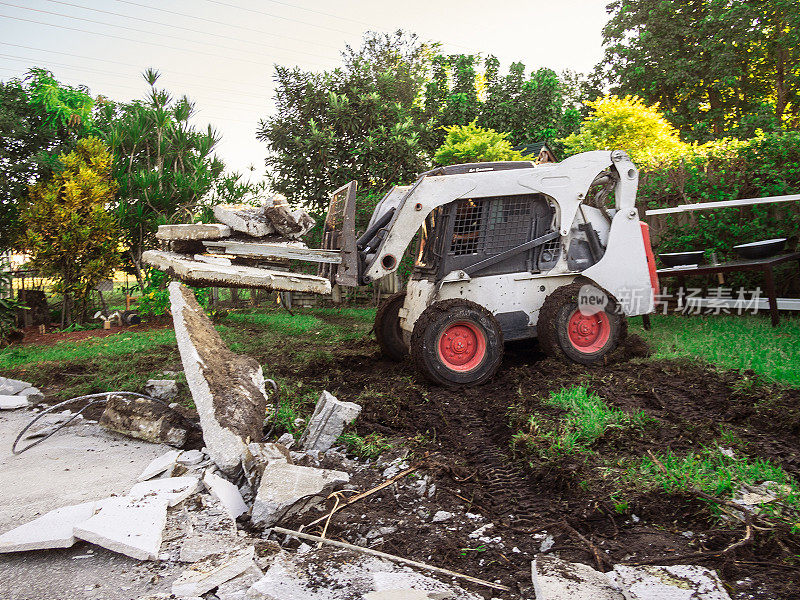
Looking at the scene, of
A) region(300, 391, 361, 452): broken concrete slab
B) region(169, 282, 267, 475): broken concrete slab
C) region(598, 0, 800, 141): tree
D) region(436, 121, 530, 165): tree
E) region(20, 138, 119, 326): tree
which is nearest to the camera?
region(169, 282, 267, 475): broken concrete slab

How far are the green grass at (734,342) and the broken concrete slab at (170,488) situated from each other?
4.68 meters

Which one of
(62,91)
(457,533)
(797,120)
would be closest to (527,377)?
(457,533)

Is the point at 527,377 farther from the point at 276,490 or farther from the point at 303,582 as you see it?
the point at 303,582

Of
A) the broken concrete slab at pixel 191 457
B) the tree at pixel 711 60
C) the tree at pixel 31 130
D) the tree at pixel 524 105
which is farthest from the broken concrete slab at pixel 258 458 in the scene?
the tree at pixel 711 60

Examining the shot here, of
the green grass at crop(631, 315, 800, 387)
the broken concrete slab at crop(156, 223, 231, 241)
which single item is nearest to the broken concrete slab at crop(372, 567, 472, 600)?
the green grass at crop(631, 315, 800, 387)

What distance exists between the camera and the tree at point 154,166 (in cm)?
1065

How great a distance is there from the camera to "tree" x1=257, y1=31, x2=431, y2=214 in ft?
40.7

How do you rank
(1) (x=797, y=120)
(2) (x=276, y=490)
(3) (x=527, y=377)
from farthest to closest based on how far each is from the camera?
1. (1) (x=797, y=120)
2. (3) (x=527, y=377)
3. (2) (x=276, y=490)

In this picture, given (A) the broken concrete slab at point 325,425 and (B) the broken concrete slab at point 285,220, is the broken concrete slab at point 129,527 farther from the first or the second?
(B) the broken concrete slab at point 285,220

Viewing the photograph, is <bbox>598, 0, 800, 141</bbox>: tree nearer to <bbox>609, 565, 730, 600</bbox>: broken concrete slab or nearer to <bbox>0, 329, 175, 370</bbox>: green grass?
<bbox>0, 329, 175, 370</bbox>: green grass

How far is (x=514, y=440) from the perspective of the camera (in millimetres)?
3861

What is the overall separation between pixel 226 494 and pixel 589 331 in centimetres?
411

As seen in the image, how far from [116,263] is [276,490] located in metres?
8.95

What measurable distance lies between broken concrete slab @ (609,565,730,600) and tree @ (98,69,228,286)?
32.9 feet
